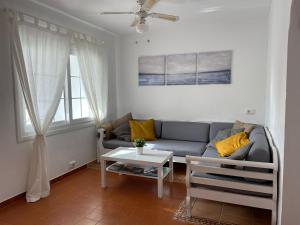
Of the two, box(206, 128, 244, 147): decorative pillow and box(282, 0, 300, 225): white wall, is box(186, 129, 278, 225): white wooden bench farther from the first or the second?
box(206, 128, 244, 147): decorative pillow

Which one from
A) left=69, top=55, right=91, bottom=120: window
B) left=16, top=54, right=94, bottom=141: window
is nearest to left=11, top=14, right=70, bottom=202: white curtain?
left=16, top=54, right=94, bottom=141: window

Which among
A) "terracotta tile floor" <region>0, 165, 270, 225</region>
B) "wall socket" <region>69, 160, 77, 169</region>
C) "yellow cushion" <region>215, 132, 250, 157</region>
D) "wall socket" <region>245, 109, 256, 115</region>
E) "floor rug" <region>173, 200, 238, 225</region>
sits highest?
"wall socket" <region>245, 109, 256, 115</region>

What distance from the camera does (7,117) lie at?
248 centimetres

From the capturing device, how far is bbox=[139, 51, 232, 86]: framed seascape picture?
3.74 meters

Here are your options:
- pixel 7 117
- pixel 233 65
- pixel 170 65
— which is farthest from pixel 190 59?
pixel 7 117

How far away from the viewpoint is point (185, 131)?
386 centimetres

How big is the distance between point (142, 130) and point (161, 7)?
2.00m

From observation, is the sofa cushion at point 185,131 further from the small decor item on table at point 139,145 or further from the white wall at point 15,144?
the white wall at point 15,144

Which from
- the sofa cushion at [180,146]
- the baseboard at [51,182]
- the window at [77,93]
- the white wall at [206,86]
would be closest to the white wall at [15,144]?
the baseboard at [51,182]

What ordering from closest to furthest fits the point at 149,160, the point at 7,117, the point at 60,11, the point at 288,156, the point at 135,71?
the point at 288,156
the point at 7,117
the point at 149,160
the point at 60,11
the point at 135,71

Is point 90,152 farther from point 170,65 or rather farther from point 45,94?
point 170,65

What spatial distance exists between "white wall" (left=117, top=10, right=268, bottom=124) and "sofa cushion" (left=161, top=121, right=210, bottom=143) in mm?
224

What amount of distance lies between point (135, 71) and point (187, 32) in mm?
1270

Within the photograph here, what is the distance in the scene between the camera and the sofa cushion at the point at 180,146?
324cm
